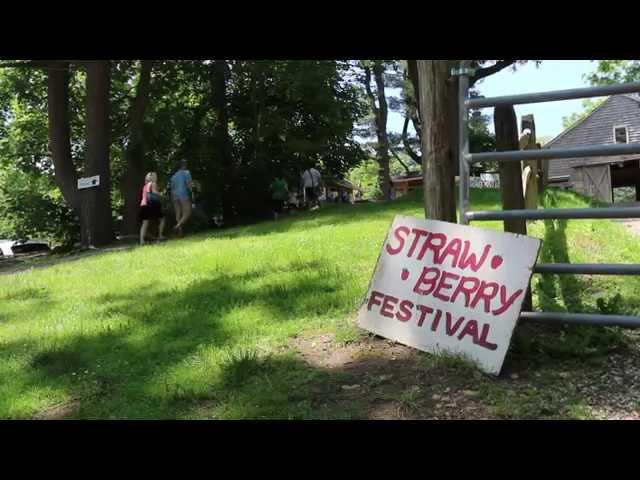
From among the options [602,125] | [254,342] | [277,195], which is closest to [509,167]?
[254,342]

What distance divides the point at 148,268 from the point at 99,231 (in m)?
9.71

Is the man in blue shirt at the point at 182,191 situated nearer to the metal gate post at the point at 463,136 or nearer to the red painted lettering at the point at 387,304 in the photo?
the red painted lettering at the point at 387,304

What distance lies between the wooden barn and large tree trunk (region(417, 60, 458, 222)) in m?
34.6

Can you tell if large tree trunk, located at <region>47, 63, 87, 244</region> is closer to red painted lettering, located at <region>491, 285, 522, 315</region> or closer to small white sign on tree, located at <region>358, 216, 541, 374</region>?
small white sign on tree, located at <region>358, 216, 541, 374</region>

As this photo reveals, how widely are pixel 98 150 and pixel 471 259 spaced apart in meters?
15.6

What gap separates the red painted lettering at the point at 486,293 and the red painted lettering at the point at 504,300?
0.04 metres

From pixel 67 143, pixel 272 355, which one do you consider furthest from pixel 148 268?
pixel 67 143

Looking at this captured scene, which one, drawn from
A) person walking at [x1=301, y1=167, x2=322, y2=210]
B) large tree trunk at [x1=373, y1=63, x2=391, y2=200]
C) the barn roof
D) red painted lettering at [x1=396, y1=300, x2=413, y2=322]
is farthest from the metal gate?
the barn roof

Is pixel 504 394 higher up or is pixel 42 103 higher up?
A: pixel 42 103

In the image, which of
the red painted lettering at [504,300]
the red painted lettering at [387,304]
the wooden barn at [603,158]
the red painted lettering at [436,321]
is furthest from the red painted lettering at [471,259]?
the wooden barn at [603,158]

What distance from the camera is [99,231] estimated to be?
55.7 feet

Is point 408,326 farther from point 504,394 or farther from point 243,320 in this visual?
point 243,320

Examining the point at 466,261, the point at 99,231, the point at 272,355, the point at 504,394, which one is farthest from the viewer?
the point at 99,231

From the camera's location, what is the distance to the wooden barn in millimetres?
37125
